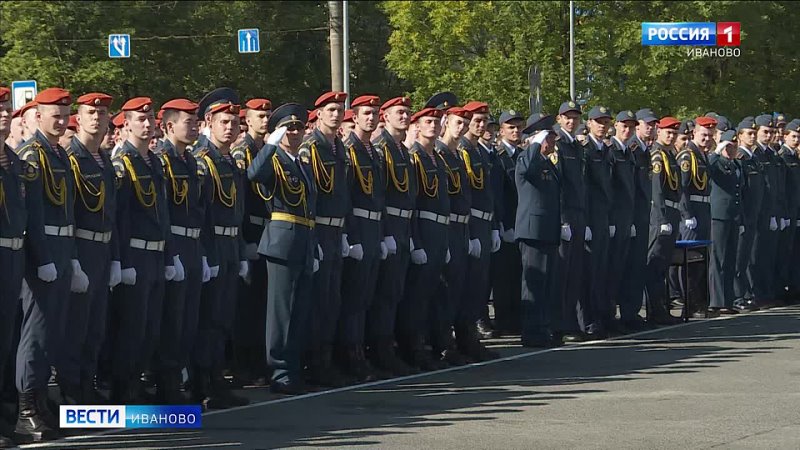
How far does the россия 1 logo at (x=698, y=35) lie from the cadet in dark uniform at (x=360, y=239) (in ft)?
96.6

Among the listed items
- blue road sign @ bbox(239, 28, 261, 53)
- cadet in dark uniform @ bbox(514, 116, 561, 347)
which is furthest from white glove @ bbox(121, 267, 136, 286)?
blue road sign @ bbox(239, 28, 261, 53)

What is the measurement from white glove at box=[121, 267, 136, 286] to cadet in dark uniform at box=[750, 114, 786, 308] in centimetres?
993

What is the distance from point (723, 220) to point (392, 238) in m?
6.48

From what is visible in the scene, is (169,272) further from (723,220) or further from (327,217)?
(723,220)

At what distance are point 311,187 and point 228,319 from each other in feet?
3.66

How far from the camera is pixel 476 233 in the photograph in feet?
46.4

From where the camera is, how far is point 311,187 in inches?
480

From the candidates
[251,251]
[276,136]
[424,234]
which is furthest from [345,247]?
[276,136]

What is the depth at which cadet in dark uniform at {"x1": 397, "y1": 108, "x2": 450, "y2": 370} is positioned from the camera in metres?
13.5

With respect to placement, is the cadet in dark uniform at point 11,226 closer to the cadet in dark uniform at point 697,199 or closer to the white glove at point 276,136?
the white glove at point 276,136

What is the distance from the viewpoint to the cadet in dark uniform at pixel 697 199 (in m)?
17.5

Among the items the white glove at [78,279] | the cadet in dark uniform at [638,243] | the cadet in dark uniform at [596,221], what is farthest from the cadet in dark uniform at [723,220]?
the white glove at [78,279]

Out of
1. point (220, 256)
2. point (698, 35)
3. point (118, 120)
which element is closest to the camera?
point (220, 256)

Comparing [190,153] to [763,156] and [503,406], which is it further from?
[763,156]
